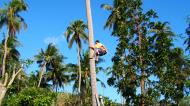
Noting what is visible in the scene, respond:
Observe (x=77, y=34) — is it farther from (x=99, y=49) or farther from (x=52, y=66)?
(x=99, y=49)

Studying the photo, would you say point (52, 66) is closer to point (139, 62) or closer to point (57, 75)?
point (57, 75)

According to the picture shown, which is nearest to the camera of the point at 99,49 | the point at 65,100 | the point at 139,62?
the point at 99,49

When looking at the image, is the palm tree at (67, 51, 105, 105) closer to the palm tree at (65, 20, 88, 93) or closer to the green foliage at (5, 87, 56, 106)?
the palm tree at (65, 20, 88, 93)

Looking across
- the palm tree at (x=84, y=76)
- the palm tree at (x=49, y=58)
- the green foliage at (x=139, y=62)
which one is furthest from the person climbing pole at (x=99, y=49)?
the palm tree at (x=49, y=58)

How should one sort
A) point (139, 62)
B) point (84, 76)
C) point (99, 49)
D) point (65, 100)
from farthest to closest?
point (84, 76) < point (65, 100) < point (139, 62) < point (99, 49)

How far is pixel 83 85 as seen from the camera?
56969mm

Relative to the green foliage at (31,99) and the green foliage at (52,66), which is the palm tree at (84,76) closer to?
the green foliage at (52,66)

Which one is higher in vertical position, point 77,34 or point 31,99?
point 77,34

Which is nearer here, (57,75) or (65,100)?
(65,100)

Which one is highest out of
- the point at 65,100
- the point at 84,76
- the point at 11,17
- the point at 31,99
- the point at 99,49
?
the point at 11,17

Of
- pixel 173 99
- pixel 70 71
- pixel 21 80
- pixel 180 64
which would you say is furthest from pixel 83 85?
pixel 173 99

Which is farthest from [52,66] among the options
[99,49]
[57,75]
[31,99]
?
[99,49]

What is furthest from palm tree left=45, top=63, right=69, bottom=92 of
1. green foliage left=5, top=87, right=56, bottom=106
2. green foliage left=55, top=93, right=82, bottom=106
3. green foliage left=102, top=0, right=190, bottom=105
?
green foliage left=102, top=0, right=190, bottom=105

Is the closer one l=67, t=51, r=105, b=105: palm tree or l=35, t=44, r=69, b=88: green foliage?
l=67, t=51, r=105, b=105: palm tree
